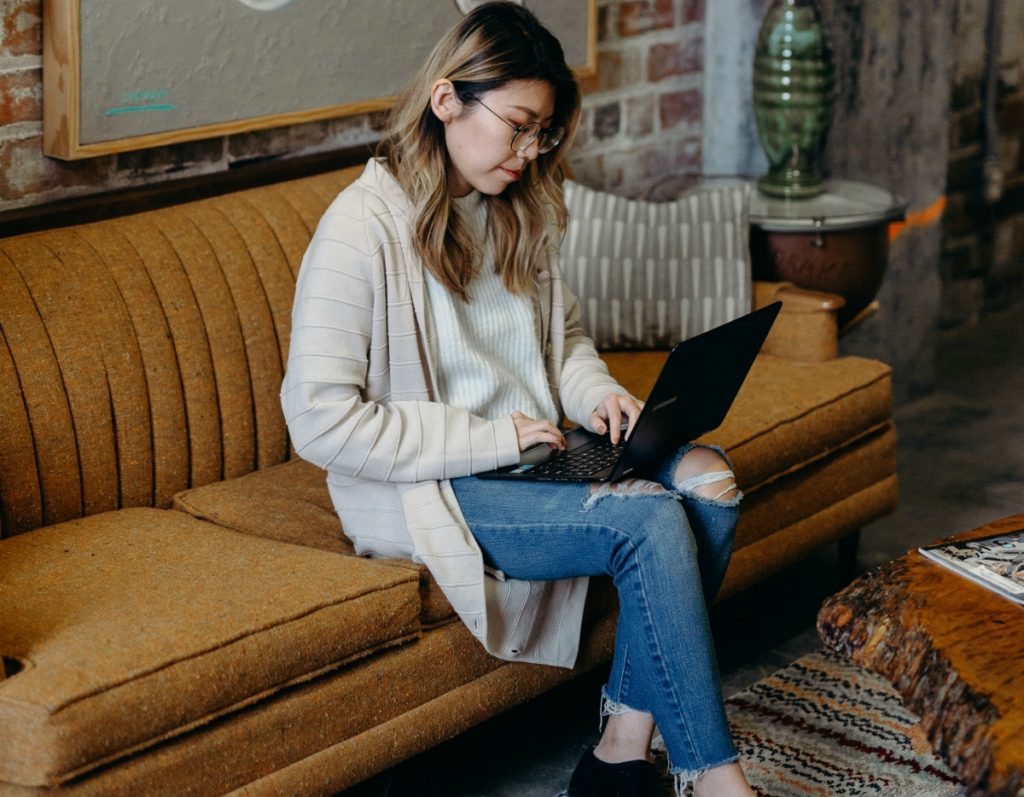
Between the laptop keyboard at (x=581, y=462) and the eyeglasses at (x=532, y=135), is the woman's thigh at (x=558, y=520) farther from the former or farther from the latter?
the eyeglasses at (x=532, y=135)

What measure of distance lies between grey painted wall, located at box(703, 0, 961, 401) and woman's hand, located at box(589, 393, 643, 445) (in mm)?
1621

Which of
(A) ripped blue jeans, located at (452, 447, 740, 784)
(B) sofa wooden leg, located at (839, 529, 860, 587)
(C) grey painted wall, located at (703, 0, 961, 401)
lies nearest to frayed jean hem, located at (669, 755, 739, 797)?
(A) ripped blue jeans, located at (452, 447, 740, 784)

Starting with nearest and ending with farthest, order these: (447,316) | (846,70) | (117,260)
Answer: (447,316), (117,260), (846,70)

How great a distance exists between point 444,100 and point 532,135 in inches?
5.3

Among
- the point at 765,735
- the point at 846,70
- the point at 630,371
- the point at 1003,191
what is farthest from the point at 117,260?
the point at 1003,191

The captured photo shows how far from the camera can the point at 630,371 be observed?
281 cm

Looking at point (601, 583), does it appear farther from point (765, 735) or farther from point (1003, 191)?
point (1003, 191)

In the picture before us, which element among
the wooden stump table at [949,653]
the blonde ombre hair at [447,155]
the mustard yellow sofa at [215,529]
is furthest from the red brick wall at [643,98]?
the wooden stump table at [949,653]

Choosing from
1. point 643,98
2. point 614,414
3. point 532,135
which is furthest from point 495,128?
point 643,98

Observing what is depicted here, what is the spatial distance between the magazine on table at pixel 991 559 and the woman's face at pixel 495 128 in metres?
0.78

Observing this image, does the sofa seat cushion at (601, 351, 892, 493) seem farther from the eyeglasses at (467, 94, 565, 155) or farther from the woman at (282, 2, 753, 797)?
the eyeglasses at (467, 94, 565, 155)

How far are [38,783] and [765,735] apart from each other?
3.92ft

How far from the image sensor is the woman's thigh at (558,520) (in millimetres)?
1914

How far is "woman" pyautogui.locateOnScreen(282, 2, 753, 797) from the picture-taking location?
6.31ft
